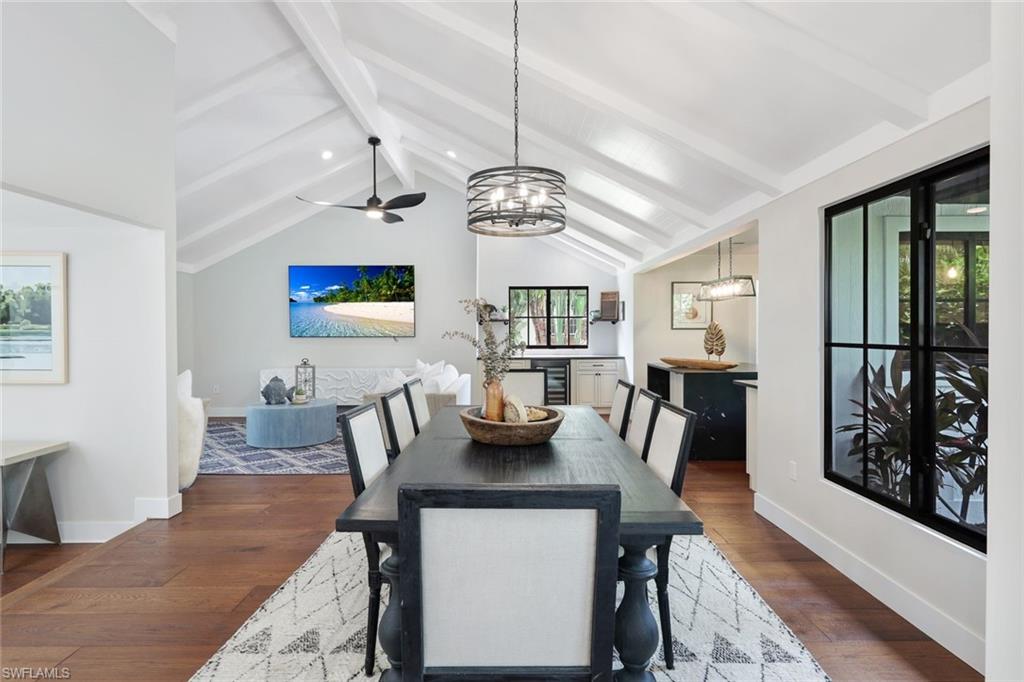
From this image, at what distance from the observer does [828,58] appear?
2.13 meters

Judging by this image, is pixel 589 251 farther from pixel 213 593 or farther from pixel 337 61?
pixel 213 593

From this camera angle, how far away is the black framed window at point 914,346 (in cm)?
206

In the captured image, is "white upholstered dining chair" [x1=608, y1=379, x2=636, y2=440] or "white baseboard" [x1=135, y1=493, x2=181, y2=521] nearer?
"white upholstered dining chair" [x1=608, y1=379, x2=636, y2=440]

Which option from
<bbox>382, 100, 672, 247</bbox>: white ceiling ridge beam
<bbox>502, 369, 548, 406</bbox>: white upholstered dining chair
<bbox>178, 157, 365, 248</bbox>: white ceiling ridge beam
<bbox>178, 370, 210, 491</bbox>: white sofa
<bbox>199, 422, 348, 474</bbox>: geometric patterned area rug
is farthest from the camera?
<bbox>502, 369, 548, 406</bbox>: white upholstered dining chair

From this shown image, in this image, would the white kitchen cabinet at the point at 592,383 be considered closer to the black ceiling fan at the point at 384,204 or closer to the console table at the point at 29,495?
the black ceiling fan at the point at 384,204

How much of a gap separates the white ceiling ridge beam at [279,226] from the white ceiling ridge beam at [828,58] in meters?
7.03

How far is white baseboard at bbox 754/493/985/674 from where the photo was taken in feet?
6.48

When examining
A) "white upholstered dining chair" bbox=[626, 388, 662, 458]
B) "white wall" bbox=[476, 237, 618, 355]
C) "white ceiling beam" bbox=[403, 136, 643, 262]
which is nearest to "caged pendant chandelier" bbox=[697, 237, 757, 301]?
"white ceiling beam" bbox=[403, 136, 643, 262]

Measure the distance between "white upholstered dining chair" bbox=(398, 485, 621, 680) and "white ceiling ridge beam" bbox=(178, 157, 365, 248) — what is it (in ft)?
22.9

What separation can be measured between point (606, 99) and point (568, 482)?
8.04ft

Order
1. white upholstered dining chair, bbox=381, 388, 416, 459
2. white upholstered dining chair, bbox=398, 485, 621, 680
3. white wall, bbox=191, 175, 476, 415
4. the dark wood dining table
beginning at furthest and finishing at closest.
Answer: white wall, bbox=191, 175, 476, 415
white upholstered dining chair, bbox=381, 388, 416, 459
the dark wood dining table
white upholstered dining chair, bbox=398, 485, 621, 680

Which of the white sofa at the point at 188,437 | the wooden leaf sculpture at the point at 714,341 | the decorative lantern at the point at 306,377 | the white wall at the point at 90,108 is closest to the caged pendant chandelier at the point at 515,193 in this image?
the white wall at the point at 90,108

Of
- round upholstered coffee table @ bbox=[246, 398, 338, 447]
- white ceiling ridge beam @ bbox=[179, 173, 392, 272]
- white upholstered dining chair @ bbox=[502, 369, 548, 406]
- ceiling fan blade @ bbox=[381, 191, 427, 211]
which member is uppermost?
white ceiling ridge beam @ bbox=[179, 173, 392, 272]

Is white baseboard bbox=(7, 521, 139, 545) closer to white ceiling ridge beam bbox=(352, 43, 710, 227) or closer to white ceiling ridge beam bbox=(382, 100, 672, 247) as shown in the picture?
white ceiling ridge beam bbox=(352, 43, 710, 227)
